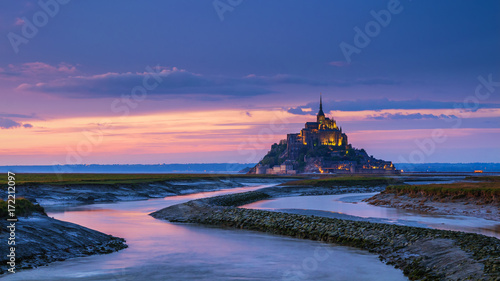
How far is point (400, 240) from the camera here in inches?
869

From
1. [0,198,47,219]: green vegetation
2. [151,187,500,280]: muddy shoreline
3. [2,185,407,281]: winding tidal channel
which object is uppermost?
[0,198,47,219]: green vegetation

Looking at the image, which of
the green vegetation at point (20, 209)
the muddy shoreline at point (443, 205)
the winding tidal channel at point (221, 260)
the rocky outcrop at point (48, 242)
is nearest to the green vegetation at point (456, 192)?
the muddy shoreline at point (443, 205)

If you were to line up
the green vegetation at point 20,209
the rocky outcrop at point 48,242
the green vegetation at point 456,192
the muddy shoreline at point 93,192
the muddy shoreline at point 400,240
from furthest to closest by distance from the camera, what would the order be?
the muddy shoreline at point 93,192
the green vegetation at point 456,192
the green vegetation at point 20,209
the rocky outcrop at point 48,242
the muddy shoreline at point 400,240

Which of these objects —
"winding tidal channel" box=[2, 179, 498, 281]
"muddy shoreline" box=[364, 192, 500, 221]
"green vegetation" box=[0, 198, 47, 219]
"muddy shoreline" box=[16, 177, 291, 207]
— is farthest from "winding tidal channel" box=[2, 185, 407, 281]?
"muddy shoreline" box=[16, 177, 291, 207]

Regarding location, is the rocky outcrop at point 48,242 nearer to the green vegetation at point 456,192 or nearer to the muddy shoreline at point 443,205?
the muddy shoreline at point 443,205

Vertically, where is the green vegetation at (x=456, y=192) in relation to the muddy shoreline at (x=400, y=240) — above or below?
above

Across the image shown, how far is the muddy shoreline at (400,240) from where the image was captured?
16.4 metres

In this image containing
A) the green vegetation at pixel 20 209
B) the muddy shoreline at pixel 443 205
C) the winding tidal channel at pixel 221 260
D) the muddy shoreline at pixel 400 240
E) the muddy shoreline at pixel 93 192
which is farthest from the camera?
the muddy shoreline at pixel 93 192

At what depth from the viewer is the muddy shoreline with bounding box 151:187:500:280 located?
16.4 m

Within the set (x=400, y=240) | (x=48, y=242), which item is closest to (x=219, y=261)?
(x=48, y=242)

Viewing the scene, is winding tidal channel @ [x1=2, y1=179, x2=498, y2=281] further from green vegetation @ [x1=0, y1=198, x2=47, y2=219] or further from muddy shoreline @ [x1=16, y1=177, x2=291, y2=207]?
muddy shoreline @ [x1=16, y1=177, x2=291, y2=207]

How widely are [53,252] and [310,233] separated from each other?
13.9 meters

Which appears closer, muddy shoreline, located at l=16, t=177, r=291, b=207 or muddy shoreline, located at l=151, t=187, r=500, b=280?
muddy shoreline, located at l=151, t=187, r=500, b=280

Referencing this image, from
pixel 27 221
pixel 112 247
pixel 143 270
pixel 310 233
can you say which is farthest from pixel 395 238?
pixel 27 221
